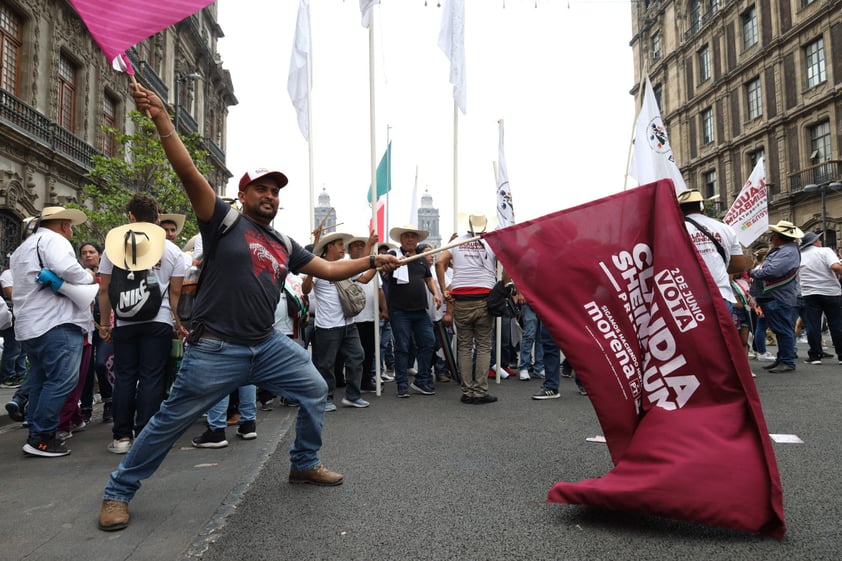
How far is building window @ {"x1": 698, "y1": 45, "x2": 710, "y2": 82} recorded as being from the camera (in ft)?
126

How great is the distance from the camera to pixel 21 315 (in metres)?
4.62

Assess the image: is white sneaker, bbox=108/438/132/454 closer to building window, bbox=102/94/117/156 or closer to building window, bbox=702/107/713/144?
building window, bbox=102/94/117/156

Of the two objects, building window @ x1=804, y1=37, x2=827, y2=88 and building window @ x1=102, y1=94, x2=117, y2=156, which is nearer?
building window @ x1=102, y1=94, x2=117, y2=156

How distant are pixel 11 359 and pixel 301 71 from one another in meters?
5.81

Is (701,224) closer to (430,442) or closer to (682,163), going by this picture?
(430,442)

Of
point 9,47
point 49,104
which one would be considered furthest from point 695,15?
point 9,47

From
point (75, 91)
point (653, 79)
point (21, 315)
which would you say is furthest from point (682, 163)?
point (21, 315)

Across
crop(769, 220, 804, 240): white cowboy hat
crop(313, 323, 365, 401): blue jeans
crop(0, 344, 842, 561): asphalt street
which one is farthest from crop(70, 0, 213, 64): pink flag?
crop(769, 220, 804, 240): white cowboy hat

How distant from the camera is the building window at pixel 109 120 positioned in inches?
858

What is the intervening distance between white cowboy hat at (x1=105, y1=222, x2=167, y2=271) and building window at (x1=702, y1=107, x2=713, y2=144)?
40.1 metres

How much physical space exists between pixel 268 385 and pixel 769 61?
3682 cm

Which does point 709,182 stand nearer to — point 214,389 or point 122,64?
point 214,389

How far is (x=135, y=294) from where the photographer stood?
4.47m

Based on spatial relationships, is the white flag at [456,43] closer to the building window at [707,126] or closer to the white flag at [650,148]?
the white flag at [650,148]
